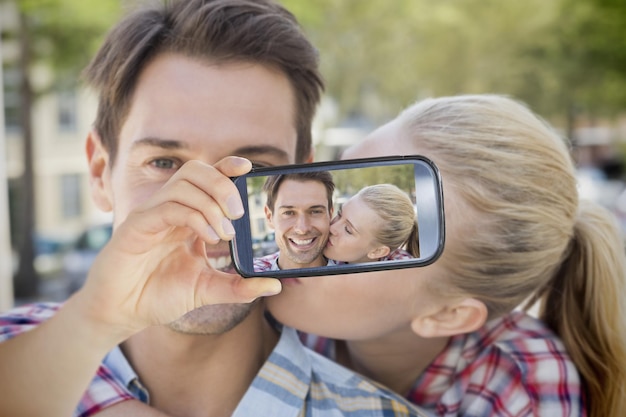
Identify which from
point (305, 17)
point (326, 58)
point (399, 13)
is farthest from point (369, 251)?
point (399, 13)

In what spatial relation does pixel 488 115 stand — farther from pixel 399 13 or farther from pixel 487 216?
pixel 399 13

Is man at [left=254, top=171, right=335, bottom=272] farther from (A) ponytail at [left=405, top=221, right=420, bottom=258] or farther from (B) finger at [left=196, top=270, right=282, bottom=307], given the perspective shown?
(A) ponytail at [left=405, top=221, right=420, bottom=258]

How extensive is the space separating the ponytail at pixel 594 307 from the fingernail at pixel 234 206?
57.0 inches

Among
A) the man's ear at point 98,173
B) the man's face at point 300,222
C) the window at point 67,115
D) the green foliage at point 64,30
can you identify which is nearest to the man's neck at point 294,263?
the man's face at point 300,222

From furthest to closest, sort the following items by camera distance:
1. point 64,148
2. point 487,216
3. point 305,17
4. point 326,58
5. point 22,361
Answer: point 64,148 → point 326,58 → point 305,17 → point 487,216 → point 22,361

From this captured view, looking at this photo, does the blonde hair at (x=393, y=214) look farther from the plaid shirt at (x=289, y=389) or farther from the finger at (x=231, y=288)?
the plaid shirt at (x=289, y=389)

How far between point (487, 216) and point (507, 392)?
0.62 metres

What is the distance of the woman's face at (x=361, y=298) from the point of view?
7.57ft

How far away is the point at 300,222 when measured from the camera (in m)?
1.71

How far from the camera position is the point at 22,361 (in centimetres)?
163

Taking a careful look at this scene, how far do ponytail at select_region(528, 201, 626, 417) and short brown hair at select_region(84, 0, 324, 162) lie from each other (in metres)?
1.07

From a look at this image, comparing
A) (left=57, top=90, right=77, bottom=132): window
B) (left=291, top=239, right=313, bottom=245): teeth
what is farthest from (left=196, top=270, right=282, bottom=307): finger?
(left=57, top=90, right=77, bottom=132): window

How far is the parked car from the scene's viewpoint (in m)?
13.1

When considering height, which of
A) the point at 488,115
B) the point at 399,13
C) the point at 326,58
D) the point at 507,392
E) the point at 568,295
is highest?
the point at 399,13
